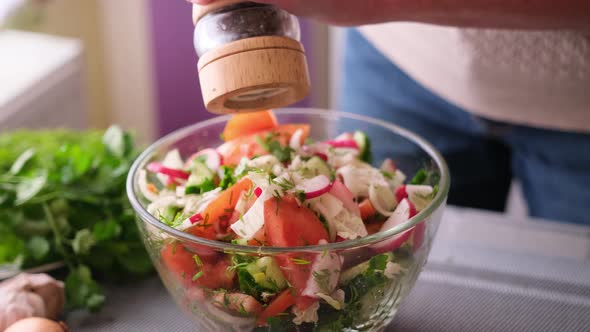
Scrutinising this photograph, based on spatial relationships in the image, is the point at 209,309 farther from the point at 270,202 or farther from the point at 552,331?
the point at 552,331

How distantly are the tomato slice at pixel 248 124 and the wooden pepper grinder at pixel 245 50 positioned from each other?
171mm

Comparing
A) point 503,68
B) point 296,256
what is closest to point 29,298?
point 296,256

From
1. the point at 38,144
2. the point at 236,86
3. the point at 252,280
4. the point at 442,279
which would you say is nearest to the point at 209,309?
the point at 252,280

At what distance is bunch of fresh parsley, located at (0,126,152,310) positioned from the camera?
938 millimetres

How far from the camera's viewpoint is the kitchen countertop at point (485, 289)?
879mm

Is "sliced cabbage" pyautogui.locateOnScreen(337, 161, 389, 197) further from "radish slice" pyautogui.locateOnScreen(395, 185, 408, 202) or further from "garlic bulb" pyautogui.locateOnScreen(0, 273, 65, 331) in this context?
"garlic bulb" pyautogui.locateOnScreen(0, 273, 65, 331)

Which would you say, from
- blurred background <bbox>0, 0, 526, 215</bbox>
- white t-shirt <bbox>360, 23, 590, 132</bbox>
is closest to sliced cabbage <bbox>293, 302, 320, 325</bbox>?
white t-shirt <bbox>360, 23, 590, 132</bbox>

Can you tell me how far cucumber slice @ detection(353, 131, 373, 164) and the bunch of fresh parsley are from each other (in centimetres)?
34

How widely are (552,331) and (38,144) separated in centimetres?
86

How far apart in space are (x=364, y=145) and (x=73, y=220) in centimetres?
43

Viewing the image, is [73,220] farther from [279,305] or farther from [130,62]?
[130,62]

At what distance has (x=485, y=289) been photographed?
3.13 ft

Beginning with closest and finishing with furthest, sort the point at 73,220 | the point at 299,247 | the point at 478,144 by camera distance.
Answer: the point at 299,247 → the point at 73,220 → the point at 478,144

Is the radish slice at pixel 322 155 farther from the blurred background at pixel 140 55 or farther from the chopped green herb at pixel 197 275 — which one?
the blurred background at pixel 140 55
